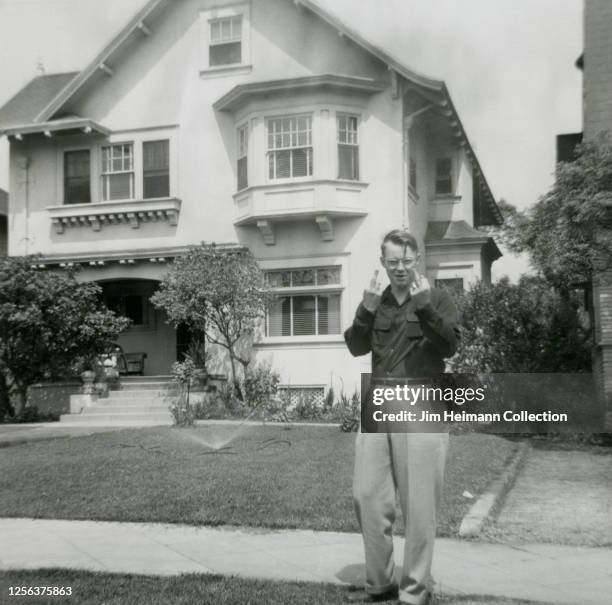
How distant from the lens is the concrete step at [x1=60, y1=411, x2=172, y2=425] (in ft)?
42.8

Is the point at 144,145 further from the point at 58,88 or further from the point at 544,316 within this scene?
the point at 544,316

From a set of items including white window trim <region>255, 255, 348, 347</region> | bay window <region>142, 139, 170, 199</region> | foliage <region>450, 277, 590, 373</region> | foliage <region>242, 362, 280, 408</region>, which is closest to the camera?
foliage <region>450, 277, 590, 373</region>

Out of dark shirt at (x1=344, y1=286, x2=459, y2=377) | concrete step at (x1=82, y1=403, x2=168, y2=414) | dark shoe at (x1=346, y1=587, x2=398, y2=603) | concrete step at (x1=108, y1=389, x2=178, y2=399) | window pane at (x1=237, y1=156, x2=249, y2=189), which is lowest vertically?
dark shoe at (x1=346, y1=587, x2=398, y2=603)

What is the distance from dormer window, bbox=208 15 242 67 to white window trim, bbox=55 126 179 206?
5.15 ft

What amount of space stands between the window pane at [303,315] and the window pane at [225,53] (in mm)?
4659

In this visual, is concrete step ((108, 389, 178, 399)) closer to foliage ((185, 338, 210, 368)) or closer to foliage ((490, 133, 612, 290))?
foliage ((185, 338, 210, 368))

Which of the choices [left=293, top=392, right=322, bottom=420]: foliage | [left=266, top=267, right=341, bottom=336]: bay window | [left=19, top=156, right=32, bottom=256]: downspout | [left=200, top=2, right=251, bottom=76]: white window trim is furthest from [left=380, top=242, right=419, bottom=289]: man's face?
[left=19, top=156, right=32, bottom=256]: downspout

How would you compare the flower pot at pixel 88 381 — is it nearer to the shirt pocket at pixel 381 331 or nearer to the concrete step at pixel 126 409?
the concrete step at pixel 126 409

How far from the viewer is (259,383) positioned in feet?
45.8

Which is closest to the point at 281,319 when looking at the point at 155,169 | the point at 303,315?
the point at 303,315

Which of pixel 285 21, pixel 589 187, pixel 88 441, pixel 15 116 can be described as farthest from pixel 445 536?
pixel 15 116

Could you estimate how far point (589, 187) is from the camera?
819 centimetres

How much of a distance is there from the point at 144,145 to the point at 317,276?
4.44m

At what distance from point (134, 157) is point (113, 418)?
5.37 m
